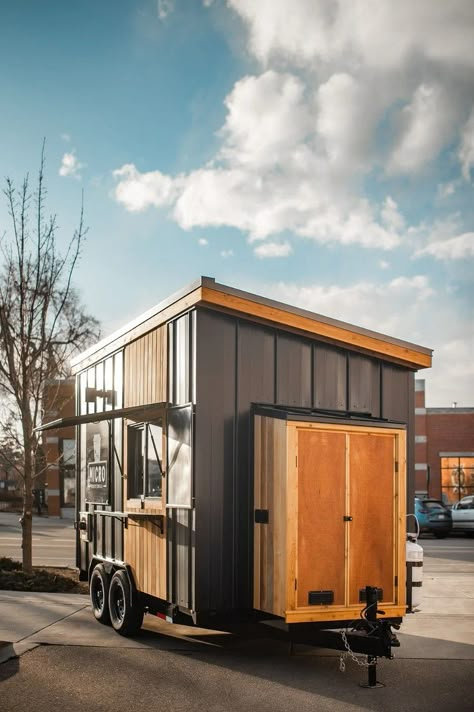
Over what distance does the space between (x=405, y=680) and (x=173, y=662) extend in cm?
236

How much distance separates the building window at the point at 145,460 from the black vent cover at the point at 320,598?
7.43ft

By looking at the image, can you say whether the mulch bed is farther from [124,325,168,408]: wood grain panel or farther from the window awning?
[124,325,168,408]: wood grain panel

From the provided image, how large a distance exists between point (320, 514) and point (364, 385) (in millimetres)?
2276

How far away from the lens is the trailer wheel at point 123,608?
9.48 m

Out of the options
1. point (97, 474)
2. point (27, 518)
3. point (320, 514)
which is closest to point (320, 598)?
point (320, 514)

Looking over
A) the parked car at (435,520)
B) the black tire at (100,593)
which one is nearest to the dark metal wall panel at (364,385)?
the black tire at (100,593)

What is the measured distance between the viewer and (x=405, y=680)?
25.4ft

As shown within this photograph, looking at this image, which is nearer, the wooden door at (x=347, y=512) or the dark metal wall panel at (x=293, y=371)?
the wooden door at (x=347, y=512)

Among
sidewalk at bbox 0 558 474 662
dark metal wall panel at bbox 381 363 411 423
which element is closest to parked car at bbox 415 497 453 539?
sidewalk at bbox 0 558 474 662

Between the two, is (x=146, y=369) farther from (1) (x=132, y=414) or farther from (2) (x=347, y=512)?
(2) (x=347, y=512)

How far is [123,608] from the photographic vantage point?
9742mm

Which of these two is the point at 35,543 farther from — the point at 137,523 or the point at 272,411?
the point at 272,411

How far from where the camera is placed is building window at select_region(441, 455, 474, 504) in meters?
41.8

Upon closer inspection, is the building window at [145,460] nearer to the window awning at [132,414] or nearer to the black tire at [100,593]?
the window awning at [132,414]
